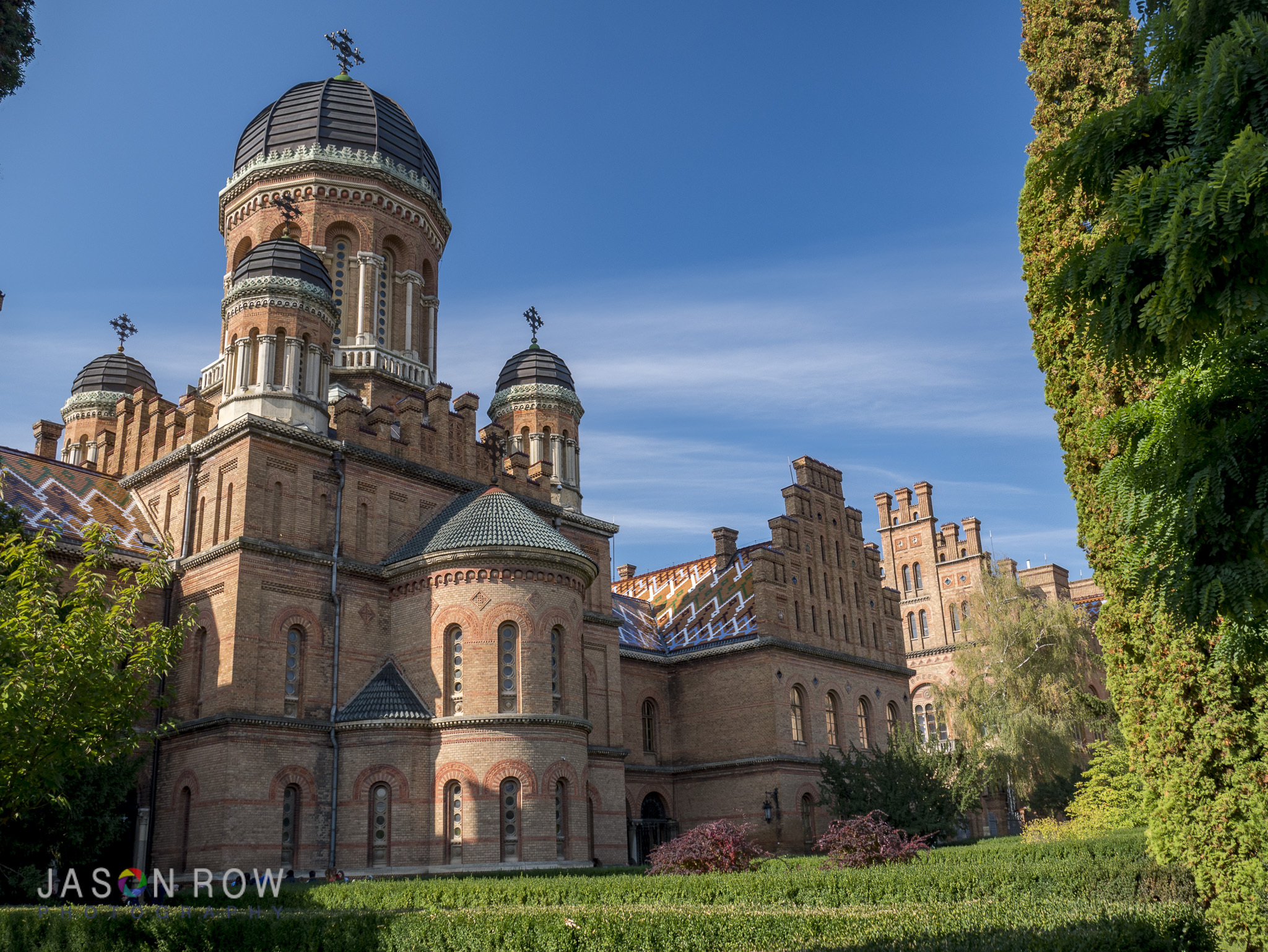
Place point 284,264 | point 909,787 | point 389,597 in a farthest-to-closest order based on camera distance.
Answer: point 909,787
point 284,264
point 389,597

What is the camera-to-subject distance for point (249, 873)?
22453mm

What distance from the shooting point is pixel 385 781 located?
24641 millimetres

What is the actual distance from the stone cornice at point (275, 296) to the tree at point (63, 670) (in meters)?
10.6

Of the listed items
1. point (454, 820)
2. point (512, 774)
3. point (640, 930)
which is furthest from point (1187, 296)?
point (454, 820)

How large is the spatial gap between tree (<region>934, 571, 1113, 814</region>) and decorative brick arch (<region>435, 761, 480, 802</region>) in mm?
19830

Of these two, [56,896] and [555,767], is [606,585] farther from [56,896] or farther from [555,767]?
[56,896]

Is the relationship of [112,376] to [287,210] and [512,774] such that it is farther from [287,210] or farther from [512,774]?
[512,774]

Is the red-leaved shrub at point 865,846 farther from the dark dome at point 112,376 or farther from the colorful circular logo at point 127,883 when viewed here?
the dark dome at point 112,376

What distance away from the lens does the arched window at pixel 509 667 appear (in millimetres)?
25406

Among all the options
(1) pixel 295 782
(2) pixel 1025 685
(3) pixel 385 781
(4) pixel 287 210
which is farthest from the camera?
(2) pixel 1025 685

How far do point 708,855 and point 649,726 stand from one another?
1690cm

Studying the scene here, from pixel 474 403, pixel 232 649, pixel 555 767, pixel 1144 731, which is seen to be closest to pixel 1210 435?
pixel 1144 731

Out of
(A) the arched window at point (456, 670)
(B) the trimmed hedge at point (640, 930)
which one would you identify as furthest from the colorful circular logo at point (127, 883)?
(A) the arched window at point (456, 670)

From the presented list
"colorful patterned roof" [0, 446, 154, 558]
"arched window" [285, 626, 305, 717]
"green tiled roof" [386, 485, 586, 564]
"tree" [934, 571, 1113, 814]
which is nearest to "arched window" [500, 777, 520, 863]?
"arched window" [285, 626, 305, 717]
